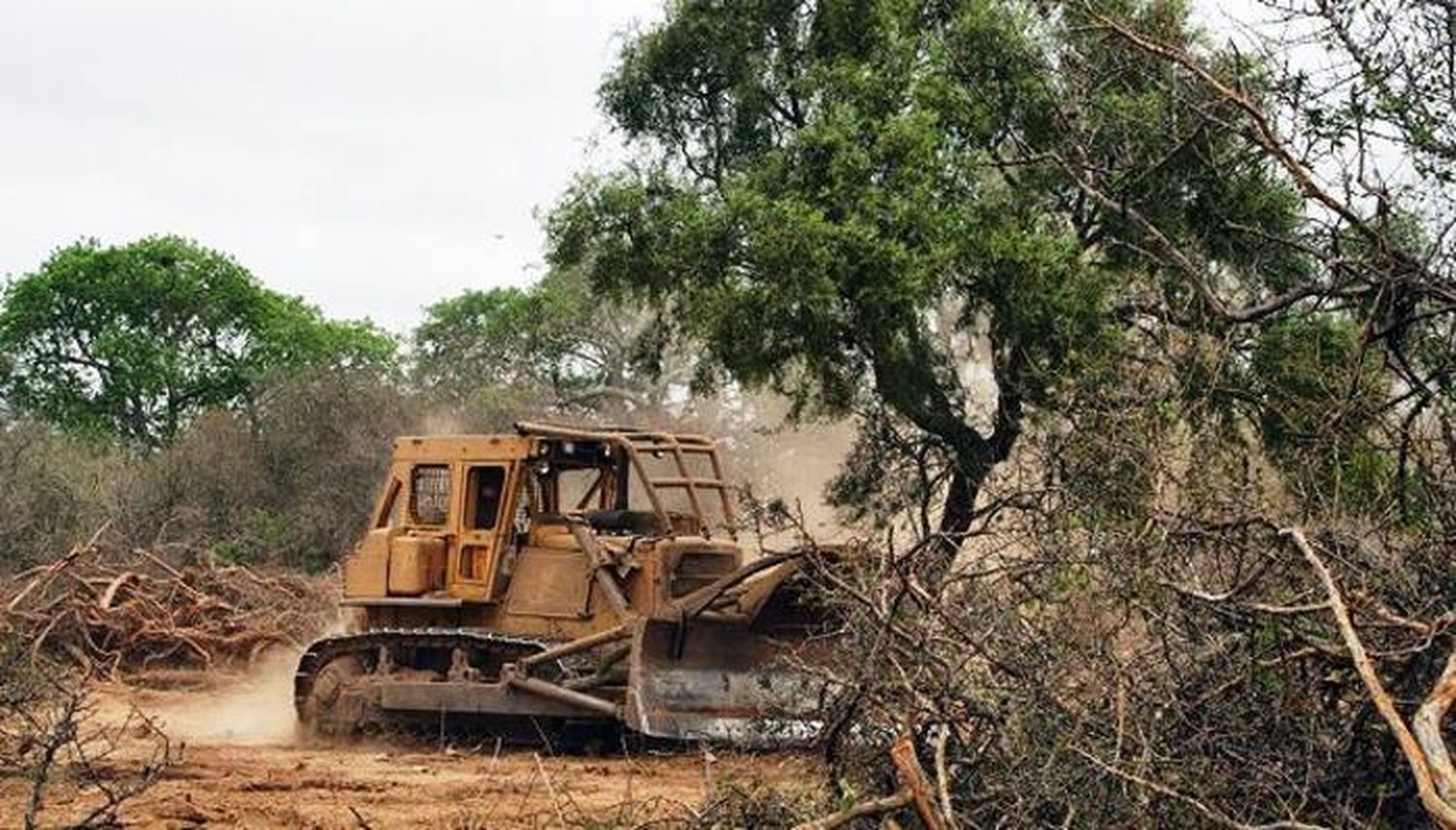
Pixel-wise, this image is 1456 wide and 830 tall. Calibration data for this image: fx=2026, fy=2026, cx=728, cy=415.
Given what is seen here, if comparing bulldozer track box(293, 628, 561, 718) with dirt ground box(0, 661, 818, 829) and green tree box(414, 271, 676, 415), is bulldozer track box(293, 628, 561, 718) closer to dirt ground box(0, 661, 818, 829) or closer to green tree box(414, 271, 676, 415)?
dirt ground box(0, 661, 818, 829)

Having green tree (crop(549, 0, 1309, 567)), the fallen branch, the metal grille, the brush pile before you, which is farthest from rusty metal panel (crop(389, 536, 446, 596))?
the fallen branch

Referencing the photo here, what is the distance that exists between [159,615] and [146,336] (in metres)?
22.1

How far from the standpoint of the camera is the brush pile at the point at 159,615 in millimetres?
19250

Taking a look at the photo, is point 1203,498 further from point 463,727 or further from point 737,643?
point 463,727

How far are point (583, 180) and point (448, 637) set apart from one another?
6.88 meters

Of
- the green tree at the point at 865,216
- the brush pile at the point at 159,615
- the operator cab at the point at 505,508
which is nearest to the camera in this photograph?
the operator cab at the point at 505,508

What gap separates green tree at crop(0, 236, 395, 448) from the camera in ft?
131

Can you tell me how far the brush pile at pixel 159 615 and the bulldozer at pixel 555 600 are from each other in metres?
4.56

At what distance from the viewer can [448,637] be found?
14414 millimetres

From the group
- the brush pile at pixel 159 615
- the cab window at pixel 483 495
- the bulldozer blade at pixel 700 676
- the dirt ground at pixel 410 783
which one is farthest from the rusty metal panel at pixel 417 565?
the brush pile at pixel 159 615

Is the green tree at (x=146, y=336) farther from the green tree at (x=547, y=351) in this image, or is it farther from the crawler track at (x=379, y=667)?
the crawler track at (x=379, y=667)

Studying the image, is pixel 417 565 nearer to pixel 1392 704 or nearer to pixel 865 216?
pixel 865 216

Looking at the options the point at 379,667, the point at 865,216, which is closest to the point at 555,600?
the point at 379,667

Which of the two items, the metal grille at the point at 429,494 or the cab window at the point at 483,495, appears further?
the metal grille at the point at 429,494
